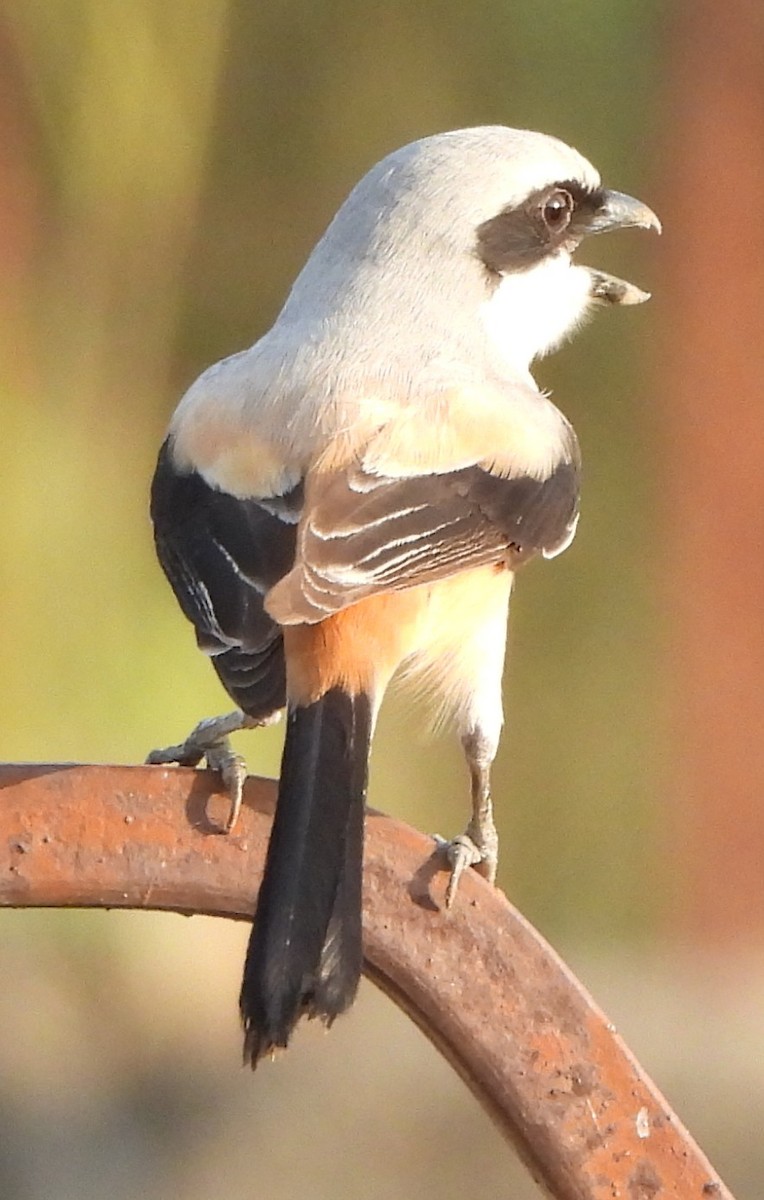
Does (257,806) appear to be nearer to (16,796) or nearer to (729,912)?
(16,796)

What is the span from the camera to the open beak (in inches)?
87.5

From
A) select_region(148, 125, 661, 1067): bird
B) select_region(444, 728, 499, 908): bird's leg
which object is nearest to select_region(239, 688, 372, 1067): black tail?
select_region(148, 125, 661, 1067): bird

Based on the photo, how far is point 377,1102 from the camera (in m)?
3.18

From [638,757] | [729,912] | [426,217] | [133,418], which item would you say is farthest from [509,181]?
[729,912]

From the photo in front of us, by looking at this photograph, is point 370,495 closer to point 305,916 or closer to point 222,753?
point 222,753

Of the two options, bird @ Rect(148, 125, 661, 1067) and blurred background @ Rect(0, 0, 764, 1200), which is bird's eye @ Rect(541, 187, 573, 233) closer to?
bird @ Rect(148, 125, 661, 1067)

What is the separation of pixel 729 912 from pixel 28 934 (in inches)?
46.5

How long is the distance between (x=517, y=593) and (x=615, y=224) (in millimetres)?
1118

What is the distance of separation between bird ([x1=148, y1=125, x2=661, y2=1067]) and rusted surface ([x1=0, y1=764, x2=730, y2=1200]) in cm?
4

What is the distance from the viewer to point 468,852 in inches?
55.7

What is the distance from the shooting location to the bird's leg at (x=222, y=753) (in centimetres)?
137

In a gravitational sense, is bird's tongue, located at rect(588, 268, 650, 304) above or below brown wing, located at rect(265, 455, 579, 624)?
above

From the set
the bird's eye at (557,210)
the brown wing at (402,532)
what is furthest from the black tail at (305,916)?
the bird's eye at (557,210)

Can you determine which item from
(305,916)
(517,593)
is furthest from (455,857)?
(517,593)
